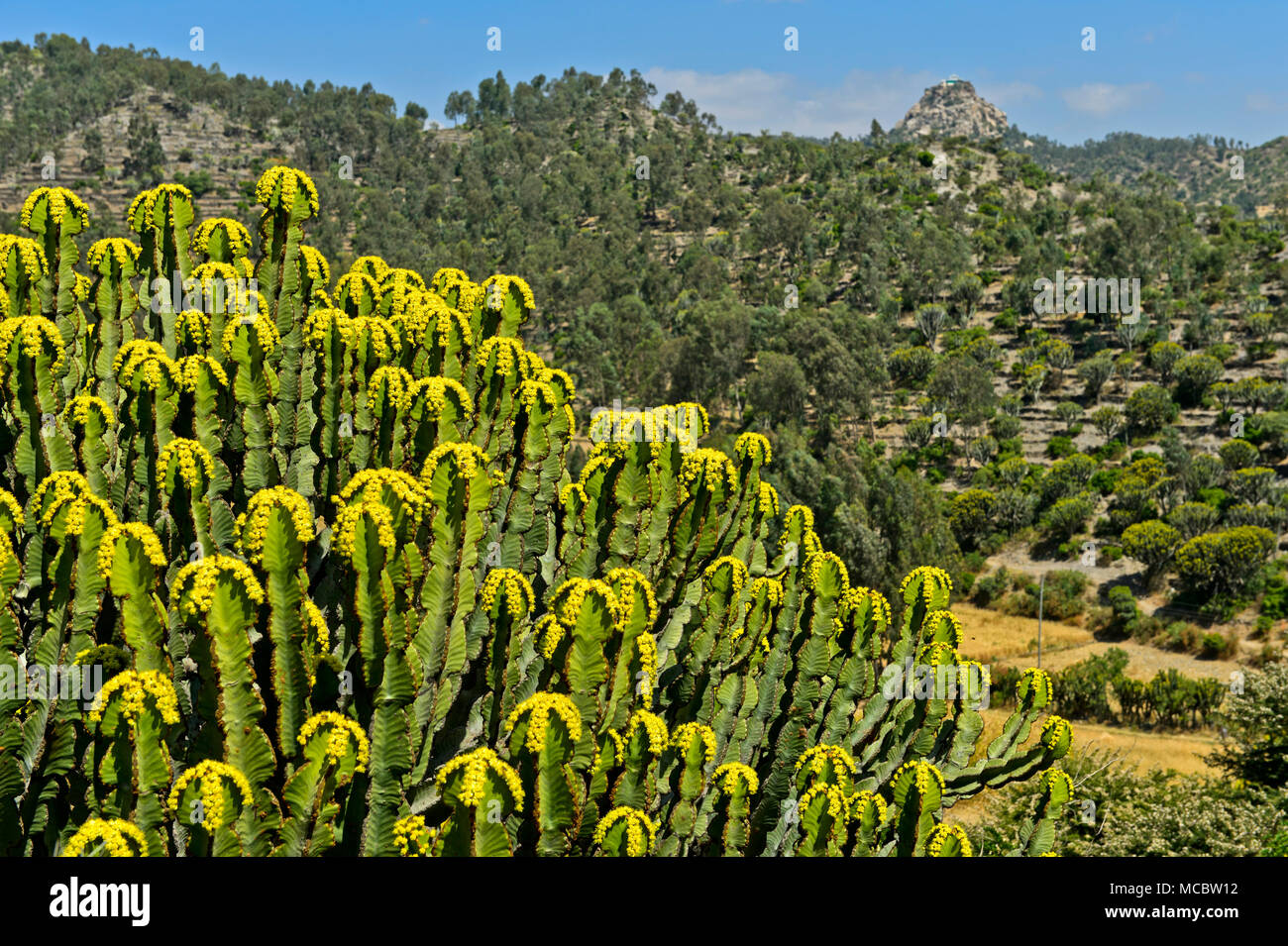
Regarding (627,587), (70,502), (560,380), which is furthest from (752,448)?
(70,502)

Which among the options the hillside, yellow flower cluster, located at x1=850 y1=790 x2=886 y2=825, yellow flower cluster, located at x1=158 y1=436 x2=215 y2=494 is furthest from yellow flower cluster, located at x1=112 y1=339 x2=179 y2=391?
the hillside

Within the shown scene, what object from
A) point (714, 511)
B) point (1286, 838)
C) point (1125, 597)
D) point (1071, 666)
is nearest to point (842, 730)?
point (714, 511)

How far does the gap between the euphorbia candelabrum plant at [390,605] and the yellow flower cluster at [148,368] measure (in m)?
0.03

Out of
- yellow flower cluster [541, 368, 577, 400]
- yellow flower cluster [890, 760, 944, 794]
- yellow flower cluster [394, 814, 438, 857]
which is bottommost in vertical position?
yellow flower cluster [890, 760, 944, 794]

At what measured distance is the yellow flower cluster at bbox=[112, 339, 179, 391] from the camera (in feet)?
23.3

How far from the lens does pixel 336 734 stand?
213 inches

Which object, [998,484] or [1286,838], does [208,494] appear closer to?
[1286,838]

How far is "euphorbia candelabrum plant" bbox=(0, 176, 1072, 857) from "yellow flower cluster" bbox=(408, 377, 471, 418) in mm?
28

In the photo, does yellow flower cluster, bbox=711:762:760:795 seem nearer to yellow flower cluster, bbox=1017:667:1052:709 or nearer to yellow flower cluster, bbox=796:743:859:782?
yellow flower cluster, bbox=796:743:859:782

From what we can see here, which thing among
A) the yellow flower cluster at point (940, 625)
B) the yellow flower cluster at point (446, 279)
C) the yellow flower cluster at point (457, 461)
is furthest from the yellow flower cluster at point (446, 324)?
the yellow flower cluster at point (940, 625)

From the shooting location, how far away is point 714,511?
27.7 ft

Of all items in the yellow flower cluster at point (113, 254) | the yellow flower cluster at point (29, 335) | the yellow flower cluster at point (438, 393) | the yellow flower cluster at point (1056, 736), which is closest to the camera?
the yellow flower cluster at point (29, 335)

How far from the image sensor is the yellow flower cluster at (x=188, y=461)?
6.73 metres

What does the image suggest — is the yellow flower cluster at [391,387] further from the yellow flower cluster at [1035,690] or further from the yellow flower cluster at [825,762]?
the yellow flower cluster at [1035,690]
